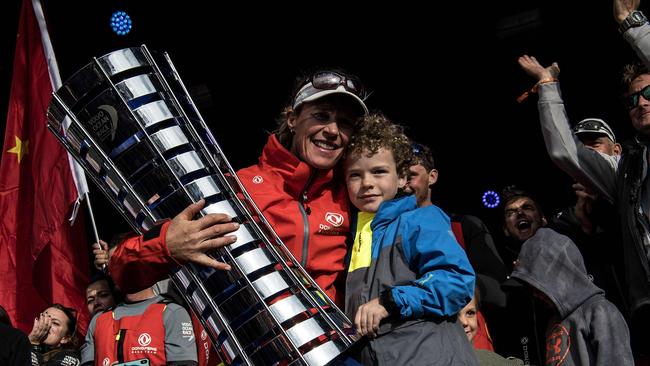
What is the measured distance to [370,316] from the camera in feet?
7.55

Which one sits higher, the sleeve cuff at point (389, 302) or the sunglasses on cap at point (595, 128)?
the sunglasses on cap at point (595, 128)

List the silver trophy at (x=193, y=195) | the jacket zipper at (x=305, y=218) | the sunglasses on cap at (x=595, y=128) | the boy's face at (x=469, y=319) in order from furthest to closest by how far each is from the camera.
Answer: the sunglasses on cap at (x=595, y=128), the boy's face at (x=469, y=319), the jacket zipper at (x=305, y=218), the silver trophy at (x=193, y=195)

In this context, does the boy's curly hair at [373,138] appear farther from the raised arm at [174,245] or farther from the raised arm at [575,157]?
the raised arm at [575,157]

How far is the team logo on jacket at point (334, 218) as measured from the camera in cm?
262

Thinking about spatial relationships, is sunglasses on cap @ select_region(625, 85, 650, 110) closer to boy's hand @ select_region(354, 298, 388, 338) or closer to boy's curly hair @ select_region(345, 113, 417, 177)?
boy's curly hair @ select_region(345, 113, 417, 177)

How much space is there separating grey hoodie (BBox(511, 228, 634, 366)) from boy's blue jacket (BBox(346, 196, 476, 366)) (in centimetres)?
98

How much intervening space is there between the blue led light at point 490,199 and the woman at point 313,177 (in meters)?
4.22

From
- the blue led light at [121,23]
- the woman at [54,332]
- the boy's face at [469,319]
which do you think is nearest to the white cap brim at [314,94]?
the boy's face at [469,319]

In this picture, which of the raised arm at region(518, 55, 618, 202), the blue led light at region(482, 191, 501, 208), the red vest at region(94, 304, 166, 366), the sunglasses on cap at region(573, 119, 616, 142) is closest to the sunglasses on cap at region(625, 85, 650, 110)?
the raised arm at region(518, 55, 618, 202)

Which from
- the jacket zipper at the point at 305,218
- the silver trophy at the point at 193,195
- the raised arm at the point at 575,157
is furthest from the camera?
the raised arm at the point at 575,157

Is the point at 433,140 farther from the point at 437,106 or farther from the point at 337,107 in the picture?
the point at 337,107

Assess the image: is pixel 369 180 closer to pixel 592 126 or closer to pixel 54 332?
pixel 592 126

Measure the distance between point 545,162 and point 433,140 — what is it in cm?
96

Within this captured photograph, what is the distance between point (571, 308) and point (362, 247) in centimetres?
127
